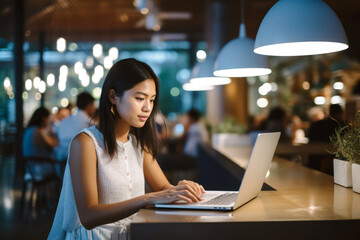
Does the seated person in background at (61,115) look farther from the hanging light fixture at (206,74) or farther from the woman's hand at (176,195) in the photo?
the woman's hand at (176,195)

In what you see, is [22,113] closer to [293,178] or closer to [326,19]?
[293,178]

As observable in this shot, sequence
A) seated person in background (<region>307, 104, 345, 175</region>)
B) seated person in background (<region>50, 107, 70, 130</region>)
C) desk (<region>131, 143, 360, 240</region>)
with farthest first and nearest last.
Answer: seated person in background (<region>50, 107, 70, 130</region>) < seated person in background (<region>307, 104, 345, 175</region>) < desk (<region>131, 143, 360, 240</region>)

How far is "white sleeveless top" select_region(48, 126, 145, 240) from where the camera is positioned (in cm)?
192

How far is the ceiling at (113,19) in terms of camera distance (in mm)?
9016

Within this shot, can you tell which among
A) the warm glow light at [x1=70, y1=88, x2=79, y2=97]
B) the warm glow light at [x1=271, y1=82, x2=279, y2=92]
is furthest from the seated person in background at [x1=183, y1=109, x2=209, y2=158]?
the warm glow light at [x1=271, y1=82, x2=279, y2=92]

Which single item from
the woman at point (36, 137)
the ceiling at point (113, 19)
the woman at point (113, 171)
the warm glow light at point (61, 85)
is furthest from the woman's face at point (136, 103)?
the warm glow light at point (61, 85)

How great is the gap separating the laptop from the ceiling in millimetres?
5872

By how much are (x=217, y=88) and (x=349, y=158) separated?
742cm

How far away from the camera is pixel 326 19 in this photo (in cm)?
204

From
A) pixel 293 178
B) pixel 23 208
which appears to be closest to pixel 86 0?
pixel 23 208

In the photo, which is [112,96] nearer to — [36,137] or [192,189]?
[192,189]

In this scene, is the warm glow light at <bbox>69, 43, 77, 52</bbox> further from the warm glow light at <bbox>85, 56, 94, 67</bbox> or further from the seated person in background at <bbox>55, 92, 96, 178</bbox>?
the seated person in background at <bbox>55, 92, 96, 178</bbox>

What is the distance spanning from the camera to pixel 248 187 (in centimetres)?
185

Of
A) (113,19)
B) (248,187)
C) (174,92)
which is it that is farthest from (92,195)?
(174,92)
